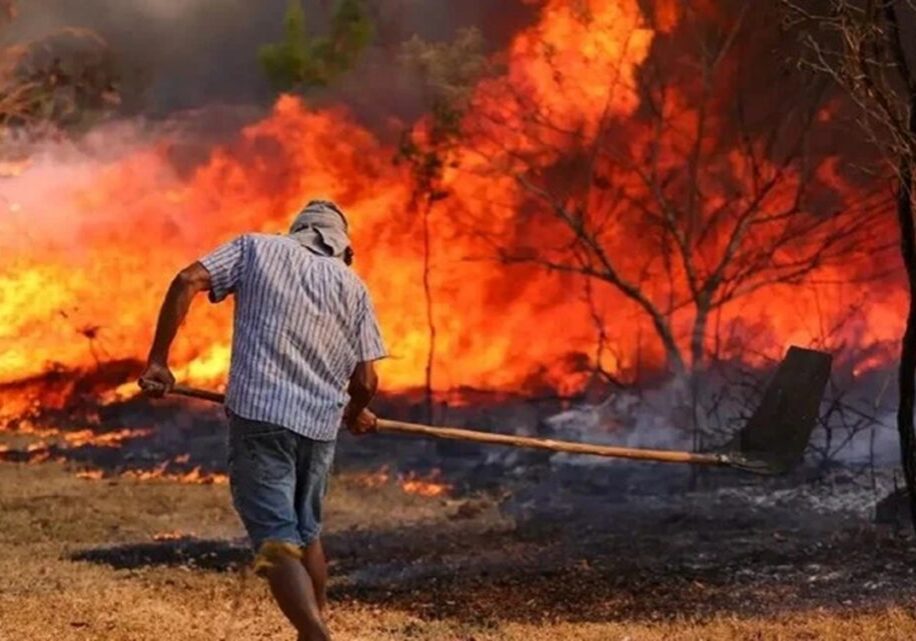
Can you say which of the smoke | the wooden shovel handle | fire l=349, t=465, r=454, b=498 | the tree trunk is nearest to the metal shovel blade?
the wooden shovel handle

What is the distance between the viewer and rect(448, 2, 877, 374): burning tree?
42.7ft

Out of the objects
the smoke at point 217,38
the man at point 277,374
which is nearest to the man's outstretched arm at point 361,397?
the man at point 277,374

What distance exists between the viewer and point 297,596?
4535 millimetres

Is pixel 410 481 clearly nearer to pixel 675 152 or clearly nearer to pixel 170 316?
pixel 675 152

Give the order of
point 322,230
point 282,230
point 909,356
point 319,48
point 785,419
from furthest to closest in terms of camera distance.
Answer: point 319,48 < point 282,230 < point 909,356 < point 785,419 < point 322,230

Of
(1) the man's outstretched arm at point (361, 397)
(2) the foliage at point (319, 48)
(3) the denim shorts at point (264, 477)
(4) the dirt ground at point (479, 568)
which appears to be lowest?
(4) the dirt ground at point (479, 568)

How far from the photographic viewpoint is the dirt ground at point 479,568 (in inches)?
241

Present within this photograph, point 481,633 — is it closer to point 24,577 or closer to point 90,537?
point 24,577

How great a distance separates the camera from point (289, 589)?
4531 millimetres

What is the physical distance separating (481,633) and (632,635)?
786mm

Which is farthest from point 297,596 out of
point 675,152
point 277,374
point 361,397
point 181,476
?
point 675,152

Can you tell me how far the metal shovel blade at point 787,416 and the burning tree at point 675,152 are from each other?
557 centimetres

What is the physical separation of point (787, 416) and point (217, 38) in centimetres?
1234

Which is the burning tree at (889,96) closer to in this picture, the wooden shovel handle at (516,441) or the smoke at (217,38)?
the wooden shovel handle at (516,441)
